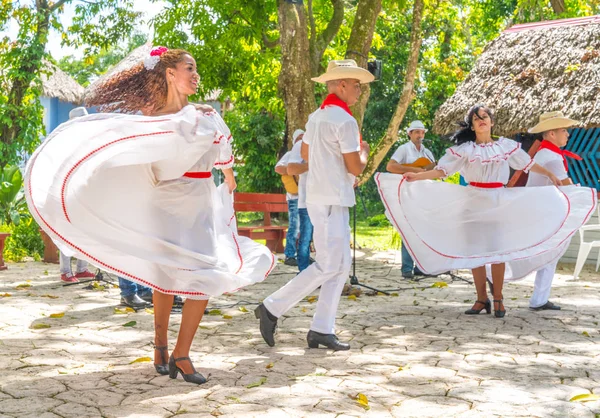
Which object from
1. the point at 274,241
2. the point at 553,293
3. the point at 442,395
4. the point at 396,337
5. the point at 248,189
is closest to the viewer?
the point at 442,395

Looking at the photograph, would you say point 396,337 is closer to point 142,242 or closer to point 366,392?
point 366,392

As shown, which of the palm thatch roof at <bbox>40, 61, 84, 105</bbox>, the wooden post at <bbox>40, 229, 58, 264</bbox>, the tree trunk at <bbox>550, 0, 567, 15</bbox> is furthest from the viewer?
the palm thatch roof at <bbox>40, 61, 84, 105</bbox>

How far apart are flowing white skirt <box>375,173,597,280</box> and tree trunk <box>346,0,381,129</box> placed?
12.7 feet

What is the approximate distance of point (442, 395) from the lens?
4766 millimetres

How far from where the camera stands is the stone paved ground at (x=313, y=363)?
14.8 feet

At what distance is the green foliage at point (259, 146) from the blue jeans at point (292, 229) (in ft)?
30.7

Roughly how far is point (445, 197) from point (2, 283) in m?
5.59

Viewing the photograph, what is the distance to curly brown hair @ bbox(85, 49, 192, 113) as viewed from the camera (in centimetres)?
510

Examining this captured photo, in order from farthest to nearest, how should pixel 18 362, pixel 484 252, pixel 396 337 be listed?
pixel 484 252 → pixel 396 337 → pixel 18 362

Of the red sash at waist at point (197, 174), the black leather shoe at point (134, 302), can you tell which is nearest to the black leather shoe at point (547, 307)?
the black leather shoe at point (134, 302)

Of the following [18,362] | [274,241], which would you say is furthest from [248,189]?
[18,362]

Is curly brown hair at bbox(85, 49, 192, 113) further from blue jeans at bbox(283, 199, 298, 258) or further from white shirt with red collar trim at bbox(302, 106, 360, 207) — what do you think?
blue jeans at bbox(283, 199, 298, 258)

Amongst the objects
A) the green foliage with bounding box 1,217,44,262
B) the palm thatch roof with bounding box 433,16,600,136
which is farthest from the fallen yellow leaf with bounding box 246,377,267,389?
the green foliage with bounding box 1,217,44,262

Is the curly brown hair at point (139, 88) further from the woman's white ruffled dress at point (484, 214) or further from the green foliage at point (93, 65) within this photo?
the green foliage at point (93, 65)
